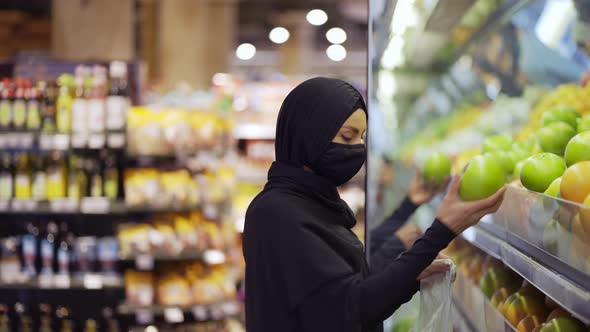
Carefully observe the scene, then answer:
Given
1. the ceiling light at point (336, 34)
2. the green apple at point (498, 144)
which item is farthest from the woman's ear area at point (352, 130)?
the ceiling light at point (336, 34)

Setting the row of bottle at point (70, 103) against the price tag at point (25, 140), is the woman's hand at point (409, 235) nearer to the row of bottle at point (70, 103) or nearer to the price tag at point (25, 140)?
the row of bottle at point (70, 103)

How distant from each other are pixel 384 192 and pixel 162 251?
2.71 meters

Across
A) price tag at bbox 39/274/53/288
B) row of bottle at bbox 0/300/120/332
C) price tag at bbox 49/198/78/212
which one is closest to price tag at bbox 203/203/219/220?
price tag at bbox 49/198/78/212

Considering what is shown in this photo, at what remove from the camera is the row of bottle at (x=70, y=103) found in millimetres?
5562

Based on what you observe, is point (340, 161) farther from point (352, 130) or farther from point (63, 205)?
point (63, 205)

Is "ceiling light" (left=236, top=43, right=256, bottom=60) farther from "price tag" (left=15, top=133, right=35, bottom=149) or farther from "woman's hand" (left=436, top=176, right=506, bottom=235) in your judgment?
"woman's hand" (left=436, top=176, right=506, bottom=235)

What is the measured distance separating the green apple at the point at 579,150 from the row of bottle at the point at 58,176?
4.35 meters

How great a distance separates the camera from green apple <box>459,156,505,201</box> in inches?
70.1

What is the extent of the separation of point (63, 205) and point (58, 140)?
0.43m

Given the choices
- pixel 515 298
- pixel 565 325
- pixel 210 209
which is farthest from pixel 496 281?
pixel 210 209

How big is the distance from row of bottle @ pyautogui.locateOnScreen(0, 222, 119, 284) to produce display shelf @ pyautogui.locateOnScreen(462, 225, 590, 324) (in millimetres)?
3985

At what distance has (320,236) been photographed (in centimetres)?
169

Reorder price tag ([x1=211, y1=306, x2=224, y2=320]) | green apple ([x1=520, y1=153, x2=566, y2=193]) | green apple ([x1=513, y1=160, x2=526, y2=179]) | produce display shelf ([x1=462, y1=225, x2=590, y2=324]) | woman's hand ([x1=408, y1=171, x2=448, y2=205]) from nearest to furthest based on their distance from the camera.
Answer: produce display shelf ([x1=462, y1=225, x2=590, y2=324]) → green apple ([x1=520, y1=153, x2=566, y2=193]) → green apple ([x1=513, y1=160, x2=526, y2=179]) → woman's hand ([x1=408, y1=171, x2=448, y2=205]) → price tag ([x1=211, y1=306, x2=224, y2=320])

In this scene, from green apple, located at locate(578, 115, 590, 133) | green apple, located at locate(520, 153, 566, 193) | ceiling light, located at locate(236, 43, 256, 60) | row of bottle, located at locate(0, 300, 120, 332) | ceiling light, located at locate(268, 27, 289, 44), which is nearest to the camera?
green apple, located at locate(520, 153, 566, 193)
